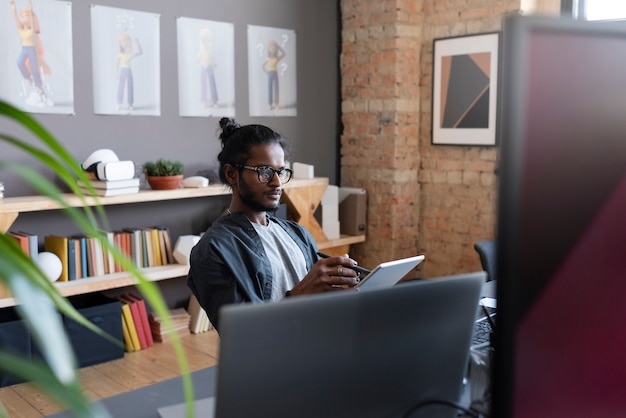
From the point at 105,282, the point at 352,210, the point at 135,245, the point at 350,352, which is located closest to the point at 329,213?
the point at 352,210

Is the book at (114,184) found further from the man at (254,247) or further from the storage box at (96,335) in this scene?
the man at (254,247)

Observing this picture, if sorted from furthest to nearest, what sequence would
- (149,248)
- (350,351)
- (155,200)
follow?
(155,200) → (149,248) → (350,351)

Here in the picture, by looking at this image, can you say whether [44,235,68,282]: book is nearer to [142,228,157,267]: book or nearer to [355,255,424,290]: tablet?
[142,228,157,267]: book

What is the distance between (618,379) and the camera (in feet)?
2.55

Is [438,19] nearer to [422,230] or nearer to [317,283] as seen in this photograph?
[422,230]

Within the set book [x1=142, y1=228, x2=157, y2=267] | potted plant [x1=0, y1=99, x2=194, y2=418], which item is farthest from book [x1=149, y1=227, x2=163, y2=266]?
potted plant [x1=0, y1=99, x2=194, y2=418]

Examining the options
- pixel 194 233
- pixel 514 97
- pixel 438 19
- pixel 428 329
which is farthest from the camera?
pixel 438 19

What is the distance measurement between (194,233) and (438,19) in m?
2.39

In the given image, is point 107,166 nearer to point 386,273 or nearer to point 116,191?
point 116,191

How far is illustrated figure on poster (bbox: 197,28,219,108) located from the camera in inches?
181

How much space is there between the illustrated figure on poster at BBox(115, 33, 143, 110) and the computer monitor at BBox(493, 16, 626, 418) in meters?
3.83

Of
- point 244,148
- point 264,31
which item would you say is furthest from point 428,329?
point 264,31

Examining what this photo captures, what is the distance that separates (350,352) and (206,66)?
13.0 ft

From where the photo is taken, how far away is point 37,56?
12.6 feet
